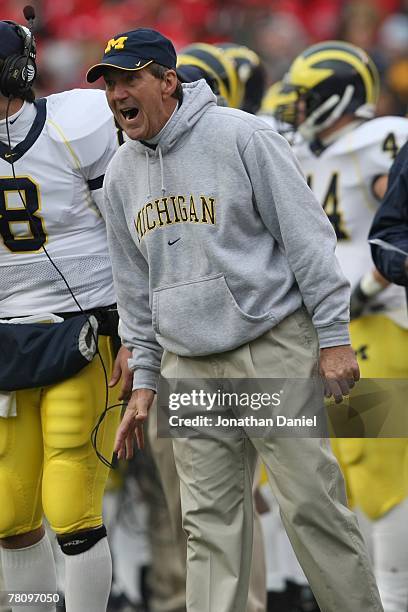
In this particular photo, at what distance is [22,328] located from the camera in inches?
169

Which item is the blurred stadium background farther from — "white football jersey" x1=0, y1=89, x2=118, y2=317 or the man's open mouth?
the man's open mouth

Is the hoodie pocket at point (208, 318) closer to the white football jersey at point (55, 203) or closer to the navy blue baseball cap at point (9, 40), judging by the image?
the white football jersey at point (55, 203)

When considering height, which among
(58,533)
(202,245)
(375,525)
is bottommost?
(375,525)

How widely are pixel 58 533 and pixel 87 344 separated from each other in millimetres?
603

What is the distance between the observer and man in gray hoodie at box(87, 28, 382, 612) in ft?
12.3

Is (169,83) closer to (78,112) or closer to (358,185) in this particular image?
(78,112)

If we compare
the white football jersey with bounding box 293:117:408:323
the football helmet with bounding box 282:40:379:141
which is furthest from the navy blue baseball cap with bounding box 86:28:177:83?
the football helmet with bounding box 282:40:379:141

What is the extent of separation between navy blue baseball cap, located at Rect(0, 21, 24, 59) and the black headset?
1 cm

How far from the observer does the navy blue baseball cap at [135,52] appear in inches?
147

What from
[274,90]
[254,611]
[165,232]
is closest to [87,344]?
[165,232]

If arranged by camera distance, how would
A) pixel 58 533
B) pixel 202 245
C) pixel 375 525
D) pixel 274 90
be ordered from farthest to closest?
pixel 274 90, pixel 375 525, pixel 58 533, pixel 202 245

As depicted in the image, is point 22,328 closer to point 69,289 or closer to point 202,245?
point 69,289

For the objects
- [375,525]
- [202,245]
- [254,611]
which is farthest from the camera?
[375,525]

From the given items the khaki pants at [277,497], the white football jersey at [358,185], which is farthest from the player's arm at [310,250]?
the white football jersey at [358,185]
